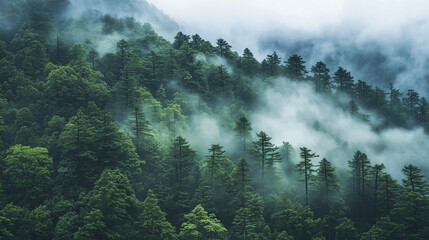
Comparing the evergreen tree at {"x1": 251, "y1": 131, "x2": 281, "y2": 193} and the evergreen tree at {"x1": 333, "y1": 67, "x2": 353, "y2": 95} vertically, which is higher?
the evergreen tree at {"x1": 333, "y1": 67, "x2": 353, "y2": 95}

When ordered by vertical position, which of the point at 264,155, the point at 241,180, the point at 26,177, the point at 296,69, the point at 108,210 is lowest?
the point at 108,210

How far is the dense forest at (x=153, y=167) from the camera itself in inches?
1785

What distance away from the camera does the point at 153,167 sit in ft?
194

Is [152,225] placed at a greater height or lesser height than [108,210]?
lesser

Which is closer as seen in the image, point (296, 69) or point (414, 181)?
point (414, 181)

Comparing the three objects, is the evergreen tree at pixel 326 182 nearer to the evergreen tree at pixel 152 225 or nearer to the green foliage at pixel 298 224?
the green foliage at pixel 298 224

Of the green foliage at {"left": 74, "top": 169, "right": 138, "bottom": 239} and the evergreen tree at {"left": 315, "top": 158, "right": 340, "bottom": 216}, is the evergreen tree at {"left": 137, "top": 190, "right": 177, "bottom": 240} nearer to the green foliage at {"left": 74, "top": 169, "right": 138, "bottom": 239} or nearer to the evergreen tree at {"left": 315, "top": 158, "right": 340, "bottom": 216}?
the green foliage at {"left": 74, "top": 169, "right": 138, "bottom": 239}

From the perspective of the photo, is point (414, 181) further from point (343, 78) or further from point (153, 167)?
point (343, 78)

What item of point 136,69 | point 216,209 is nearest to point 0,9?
point 136,69

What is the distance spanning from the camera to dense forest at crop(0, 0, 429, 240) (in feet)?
149

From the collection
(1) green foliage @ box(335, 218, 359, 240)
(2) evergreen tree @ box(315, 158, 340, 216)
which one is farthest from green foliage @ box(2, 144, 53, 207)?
(1) green foliage @ box(335, 218, 359, 240)

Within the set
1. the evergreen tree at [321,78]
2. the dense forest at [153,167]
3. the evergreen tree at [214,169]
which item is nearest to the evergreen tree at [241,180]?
the dense forest at [153,167]

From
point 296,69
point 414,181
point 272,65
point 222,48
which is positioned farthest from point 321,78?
point 414,181

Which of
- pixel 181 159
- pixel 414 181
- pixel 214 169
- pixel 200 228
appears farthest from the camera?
pixel 414 181
